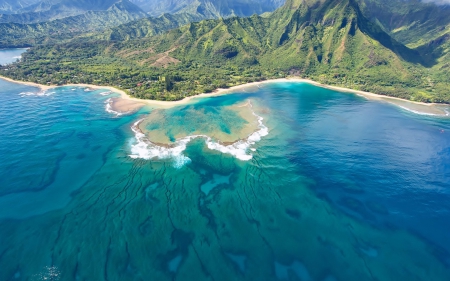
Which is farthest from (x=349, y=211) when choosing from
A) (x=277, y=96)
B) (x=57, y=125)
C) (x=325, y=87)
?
(x=325, y=87)

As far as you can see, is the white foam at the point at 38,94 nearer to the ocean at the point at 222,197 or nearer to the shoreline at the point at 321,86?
the shoreline at the point at 321,86

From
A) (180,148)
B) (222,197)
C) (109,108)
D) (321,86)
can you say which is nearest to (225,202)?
(222,197)

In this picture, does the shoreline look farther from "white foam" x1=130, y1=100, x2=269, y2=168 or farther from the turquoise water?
"white foam" x1=130, y1=100, x2=269, y2=168

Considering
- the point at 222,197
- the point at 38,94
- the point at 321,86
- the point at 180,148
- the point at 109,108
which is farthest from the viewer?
the point at 321,86

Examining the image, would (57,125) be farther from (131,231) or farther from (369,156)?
(369,156)

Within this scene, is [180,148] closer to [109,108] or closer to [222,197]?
[222,197]

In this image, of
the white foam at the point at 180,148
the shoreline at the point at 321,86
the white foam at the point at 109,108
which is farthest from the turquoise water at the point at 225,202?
the shoreline at the point at 321,86
